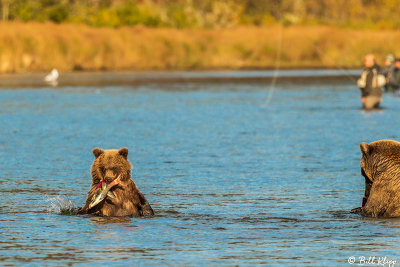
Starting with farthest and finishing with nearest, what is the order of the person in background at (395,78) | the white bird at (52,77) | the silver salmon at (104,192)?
the white bird at (52,77)
the person in background at (395,78)
the silver salmon at (104,192)

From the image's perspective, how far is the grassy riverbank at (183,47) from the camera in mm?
52250

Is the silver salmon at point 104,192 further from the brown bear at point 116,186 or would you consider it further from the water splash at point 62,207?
the water splash at point 62,207

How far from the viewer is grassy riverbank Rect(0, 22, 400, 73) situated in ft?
171

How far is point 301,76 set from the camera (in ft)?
173

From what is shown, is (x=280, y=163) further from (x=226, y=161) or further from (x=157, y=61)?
(x=157, y=61)

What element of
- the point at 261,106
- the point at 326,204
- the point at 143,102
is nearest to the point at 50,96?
the point at 143,102

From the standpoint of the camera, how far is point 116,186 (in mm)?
10703

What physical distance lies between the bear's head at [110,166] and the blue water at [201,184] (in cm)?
53

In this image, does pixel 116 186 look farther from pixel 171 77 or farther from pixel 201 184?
pixel 171 77

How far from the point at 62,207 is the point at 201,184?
3.01m

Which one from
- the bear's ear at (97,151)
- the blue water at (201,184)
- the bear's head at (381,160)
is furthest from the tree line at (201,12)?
the bear's head at (381,160)

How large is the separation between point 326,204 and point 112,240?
11.2 ft

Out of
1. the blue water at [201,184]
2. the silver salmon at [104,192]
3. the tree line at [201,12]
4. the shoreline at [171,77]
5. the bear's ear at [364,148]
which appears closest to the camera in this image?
the blue water at [201,184]

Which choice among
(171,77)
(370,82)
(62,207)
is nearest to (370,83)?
(370,82)
